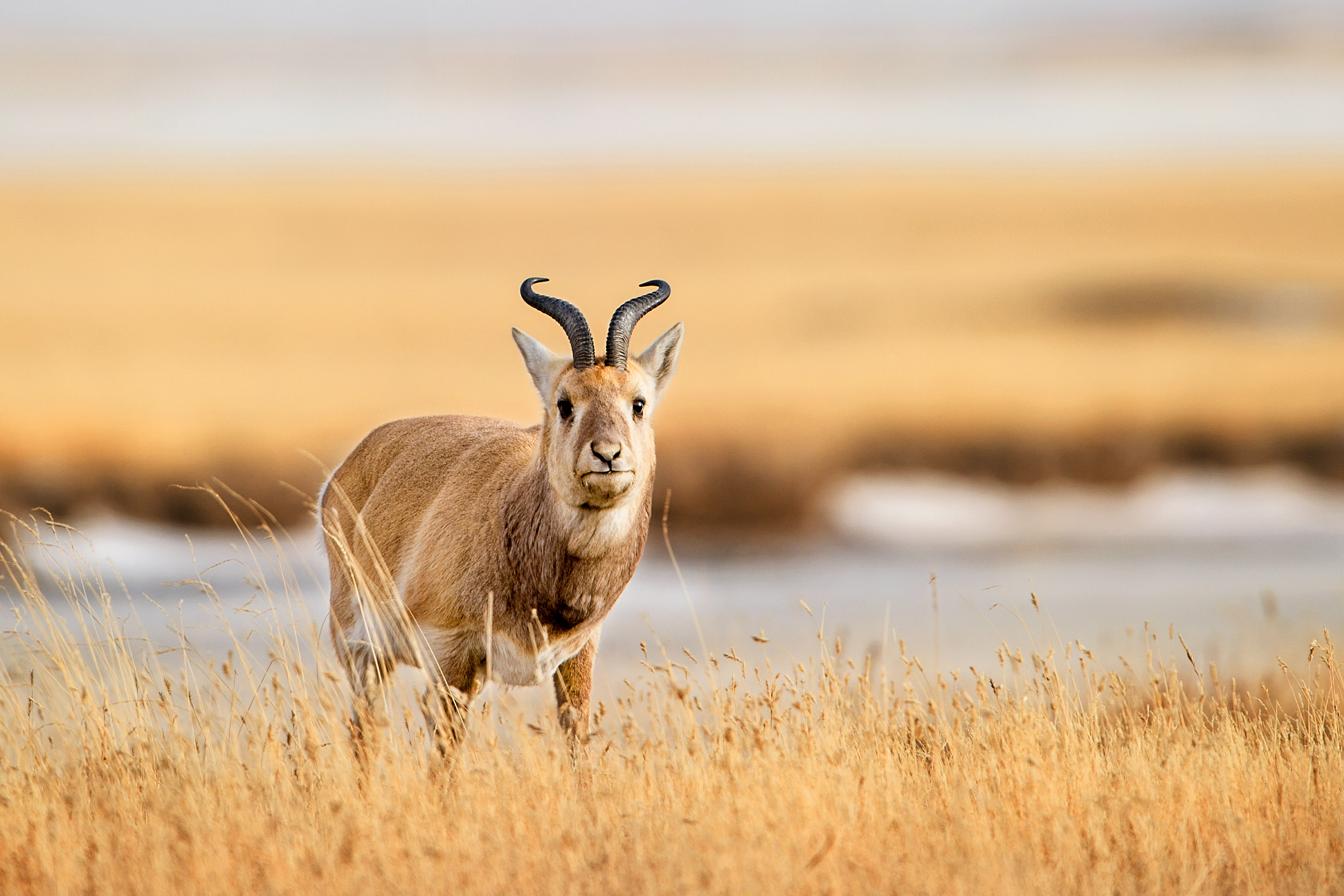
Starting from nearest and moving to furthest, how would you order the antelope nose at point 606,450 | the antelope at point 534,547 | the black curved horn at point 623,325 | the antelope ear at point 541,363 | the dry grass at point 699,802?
the dry grass at point 699,802, the antelope nose at point 606,450, the antelope at point 534,547, the black curved horn at point 623,325, the antelope ear at point 541,363

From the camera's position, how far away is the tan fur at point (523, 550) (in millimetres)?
5910

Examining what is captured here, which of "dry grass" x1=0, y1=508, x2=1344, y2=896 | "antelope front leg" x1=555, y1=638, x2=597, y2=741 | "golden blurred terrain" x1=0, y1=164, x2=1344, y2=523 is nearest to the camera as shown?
"dry grass" x1=0, y1=508, x2=1344, y2=896

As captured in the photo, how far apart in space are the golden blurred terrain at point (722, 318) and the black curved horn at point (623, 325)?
11.3 metres

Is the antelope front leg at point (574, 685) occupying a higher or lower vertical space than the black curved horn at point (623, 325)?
lower

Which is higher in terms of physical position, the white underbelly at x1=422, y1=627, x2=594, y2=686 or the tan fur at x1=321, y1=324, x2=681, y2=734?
the tan fur at x1=321, y1=324, x2=681, y2=734

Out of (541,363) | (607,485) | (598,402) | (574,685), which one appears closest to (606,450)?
(607,485)

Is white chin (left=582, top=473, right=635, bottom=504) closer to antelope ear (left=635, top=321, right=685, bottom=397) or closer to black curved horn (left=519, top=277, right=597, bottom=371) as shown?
black curved horn (left=519, top=277, right=597, bottom=371)

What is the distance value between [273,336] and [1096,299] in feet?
77.1

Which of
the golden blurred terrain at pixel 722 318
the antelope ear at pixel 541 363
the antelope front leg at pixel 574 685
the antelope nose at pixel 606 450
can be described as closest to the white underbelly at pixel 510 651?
the antelope front leg at pixel 574 685

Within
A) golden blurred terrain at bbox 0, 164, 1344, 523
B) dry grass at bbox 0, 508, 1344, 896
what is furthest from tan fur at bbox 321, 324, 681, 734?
golden blurred terrain at bbox 0, 164, 1344, 523

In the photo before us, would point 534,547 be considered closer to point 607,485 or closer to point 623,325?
point 607,485

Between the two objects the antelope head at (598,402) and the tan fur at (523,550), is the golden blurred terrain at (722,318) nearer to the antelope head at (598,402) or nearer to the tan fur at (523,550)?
the tan fur at (523,550)

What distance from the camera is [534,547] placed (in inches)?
240

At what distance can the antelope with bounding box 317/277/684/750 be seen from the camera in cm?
589
